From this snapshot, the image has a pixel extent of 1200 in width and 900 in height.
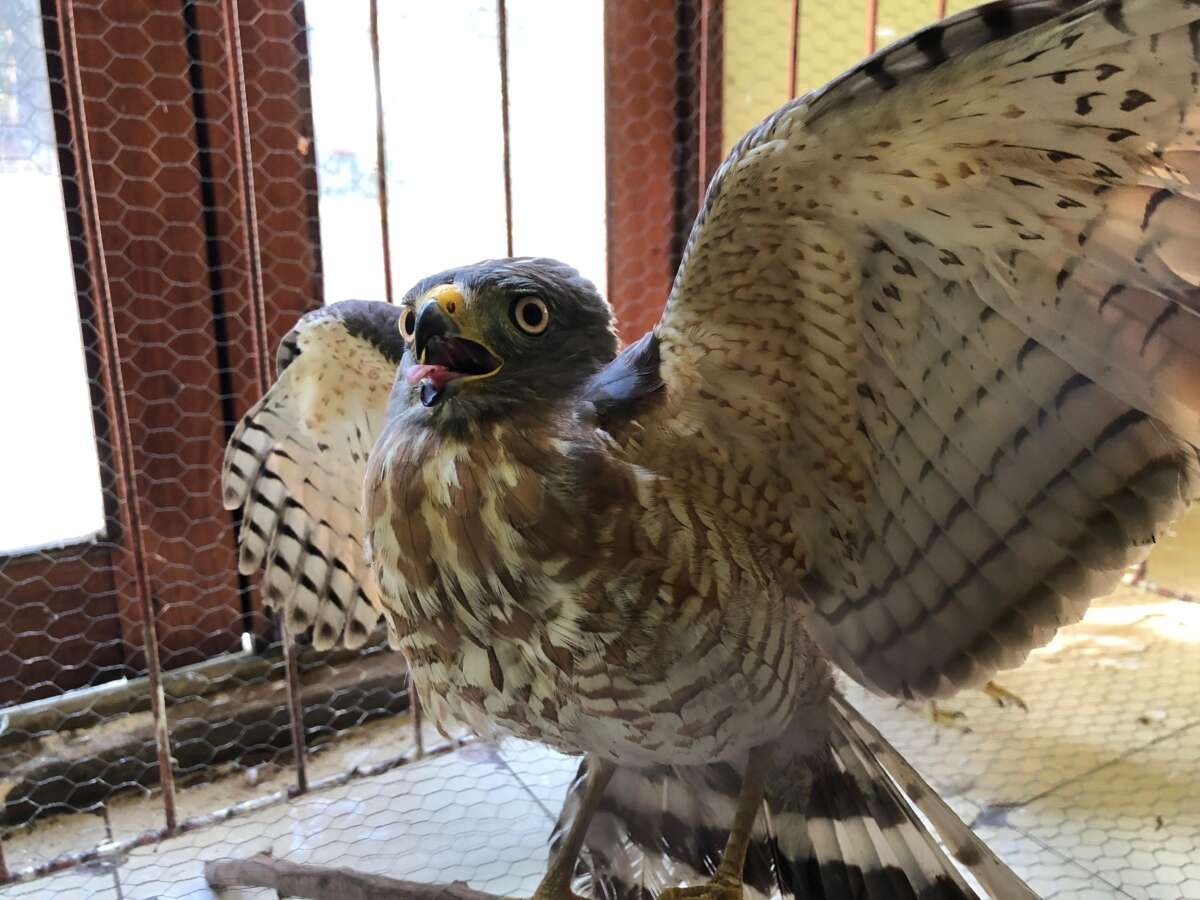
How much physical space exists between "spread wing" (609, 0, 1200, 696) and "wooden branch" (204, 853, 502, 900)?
1.94ft

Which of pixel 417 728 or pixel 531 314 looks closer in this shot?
pixel 531 314

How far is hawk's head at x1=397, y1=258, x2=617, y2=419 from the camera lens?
2.84 feet

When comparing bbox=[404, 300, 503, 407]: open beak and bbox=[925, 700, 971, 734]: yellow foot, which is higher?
bbox=[404, 300, 503, 407]: open beak

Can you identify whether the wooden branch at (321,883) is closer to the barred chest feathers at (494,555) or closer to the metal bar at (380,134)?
the barred chest feathers at (494,555)

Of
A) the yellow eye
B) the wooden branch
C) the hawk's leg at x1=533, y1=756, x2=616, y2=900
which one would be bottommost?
the wooden branch

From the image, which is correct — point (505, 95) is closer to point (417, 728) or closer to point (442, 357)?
point (442, 357)

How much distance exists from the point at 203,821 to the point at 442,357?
1.27m

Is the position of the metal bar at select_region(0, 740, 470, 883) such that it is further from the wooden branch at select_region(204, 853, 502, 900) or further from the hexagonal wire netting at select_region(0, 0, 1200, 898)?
the wooden branch at select_region(204, 853, 502, 900)

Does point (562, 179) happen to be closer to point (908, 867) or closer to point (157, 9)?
point (157, 9)

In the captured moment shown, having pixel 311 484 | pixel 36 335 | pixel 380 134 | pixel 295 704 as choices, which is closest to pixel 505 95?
pixel 380 134

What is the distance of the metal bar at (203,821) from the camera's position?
1.60 metres

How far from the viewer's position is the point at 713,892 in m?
1.06

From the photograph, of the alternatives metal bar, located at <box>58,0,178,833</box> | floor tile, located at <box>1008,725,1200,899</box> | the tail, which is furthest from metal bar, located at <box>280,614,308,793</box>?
floor tile, located at <box>1008,725,1200,899</box>

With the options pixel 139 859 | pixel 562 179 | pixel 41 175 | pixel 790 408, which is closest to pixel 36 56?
pixel 41 175
